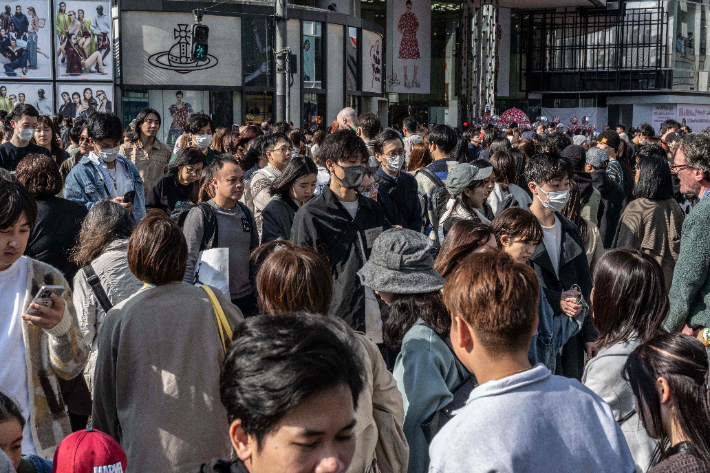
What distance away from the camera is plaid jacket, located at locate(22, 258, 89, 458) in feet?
10.1

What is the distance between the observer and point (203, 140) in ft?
29.1

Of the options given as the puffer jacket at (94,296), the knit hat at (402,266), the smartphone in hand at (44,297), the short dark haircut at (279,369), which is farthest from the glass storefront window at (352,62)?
the short dark haircut at (279,369)

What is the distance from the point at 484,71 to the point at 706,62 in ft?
52.1

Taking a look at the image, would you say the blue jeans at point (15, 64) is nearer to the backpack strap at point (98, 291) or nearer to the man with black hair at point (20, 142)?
the man with black hair at point (20, 142)

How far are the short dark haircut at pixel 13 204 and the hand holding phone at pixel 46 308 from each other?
1.07ft

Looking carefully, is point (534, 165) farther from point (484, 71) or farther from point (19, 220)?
point (484, 71)

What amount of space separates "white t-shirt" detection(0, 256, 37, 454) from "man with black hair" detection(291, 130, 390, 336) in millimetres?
1897

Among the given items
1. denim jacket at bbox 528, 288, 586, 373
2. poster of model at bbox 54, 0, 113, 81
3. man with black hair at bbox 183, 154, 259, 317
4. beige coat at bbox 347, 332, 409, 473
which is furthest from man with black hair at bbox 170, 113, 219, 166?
poster of model at bbox 54, 0, 113, 81

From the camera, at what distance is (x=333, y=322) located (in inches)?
81.9

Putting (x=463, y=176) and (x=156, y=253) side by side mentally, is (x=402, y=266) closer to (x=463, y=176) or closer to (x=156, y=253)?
(x=156, y=253)

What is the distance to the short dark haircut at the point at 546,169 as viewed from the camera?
17.2ft

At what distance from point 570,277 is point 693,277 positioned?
2.42ft

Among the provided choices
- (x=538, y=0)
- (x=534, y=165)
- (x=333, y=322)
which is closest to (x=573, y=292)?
(x=534, y=165)

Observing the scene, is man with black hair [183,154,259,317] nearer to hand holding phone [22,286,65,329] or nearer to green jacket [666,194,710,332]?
hand holding phone [22,286,65,329]
